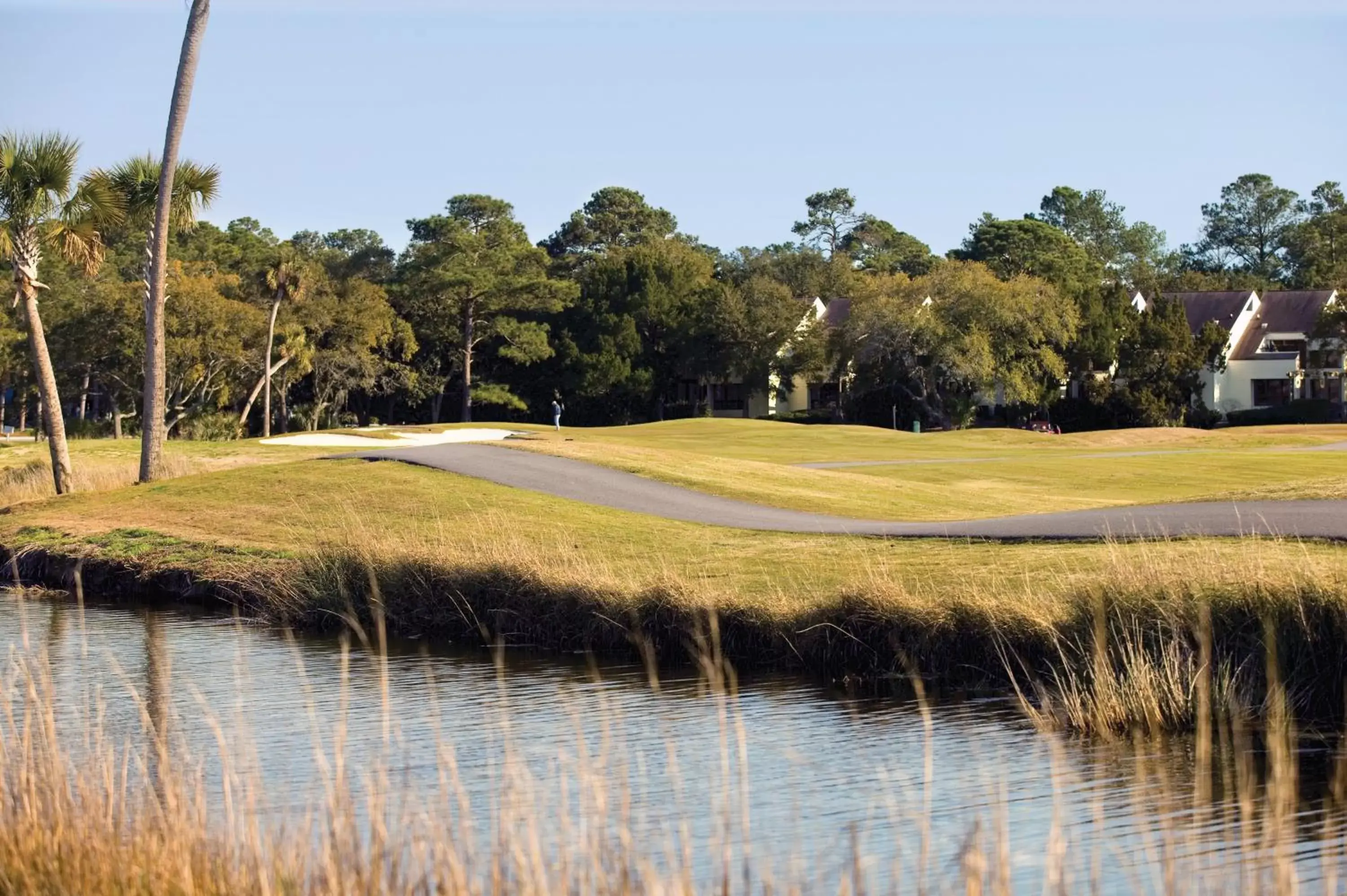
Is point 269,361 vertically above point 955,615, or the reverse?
point 269,361

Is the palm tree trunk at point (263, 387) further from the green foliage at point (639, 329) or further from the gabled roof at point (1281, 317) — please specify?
the gabled roof at point (1281, 317)

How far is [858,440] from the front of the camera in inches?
2335

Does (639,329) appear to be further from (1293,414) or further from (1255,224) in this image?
(1255,224)

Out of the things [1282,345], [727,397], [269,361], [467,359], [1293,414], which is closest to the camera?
[269,361]

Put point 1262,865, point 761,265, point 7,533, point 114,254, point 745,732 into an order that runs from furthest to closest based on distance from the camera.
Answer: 1. point 761,265
2. point 114,254
3. point 7,533
4. point 745,732
5. point 1262,865

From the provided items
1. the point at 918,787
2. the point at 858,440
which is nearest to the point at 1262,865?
the point at 918,787

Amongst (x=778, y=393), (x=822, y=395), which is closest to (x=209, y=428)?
(x=778, y=393)

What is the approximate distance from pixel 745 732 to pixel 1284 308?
90.4 meters

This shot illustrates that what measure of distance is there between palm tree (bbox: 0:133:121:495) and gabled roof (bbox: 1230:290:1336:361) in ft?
239

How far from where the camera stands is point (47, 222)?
117 ft

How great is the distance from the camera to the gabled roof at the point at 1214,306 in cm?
9425

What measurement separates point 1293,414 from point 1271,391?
24.5 ft

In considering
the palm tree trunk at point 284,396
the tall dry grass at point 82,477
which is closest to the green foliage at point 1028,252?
the palm tree trunk at point 284,396

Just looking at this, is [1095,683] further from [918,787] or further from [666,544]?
[666,544]
